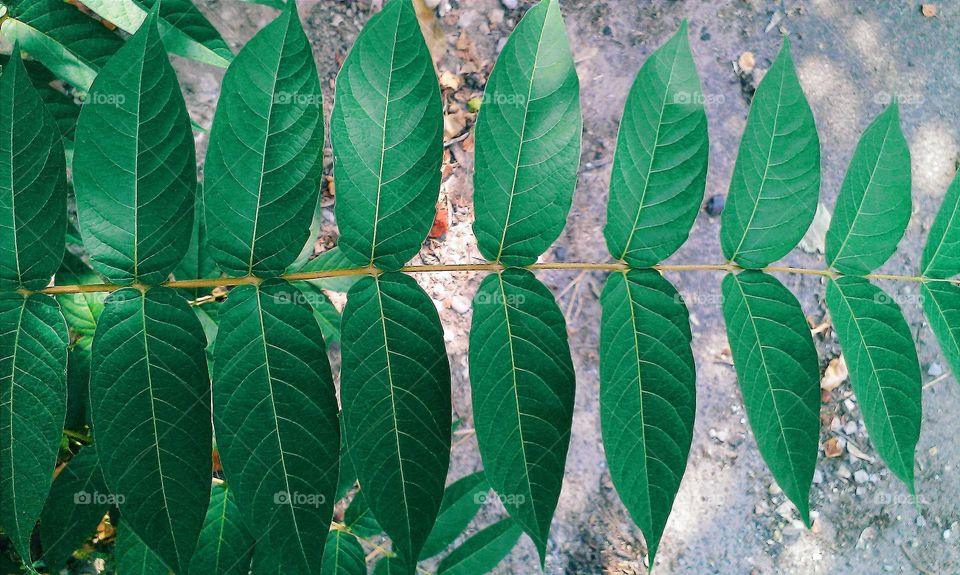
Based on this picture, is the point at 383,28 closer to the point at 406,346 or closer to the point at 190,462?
the point at 406,346

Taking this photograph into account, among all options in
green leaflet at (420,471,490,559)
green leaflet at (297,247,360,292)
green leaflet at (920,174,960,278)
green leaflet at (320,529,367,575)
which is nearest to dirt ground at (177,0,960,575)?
green leaflet at (420,471,490,559)

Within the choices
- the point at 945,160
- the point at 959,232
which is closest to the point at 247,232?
the point at 959,232

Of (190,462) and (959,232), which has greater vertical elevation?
(959,232)

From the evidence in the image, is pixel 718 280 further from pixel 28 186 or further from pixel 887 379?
pixel 28 186

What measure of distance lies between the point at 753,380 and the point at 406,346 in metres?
A: 0.72

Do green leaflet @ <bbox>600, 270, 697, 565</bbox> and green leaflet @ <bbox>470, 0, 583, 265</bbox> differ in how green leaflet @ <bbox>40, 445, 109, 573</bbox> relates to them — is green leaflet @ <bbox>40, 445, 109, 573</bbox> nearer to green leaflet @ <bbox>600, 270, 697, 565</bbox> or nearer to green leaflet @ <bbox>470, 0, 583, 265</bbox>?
green leaflet @ <bbox>470, 0, 583, 265</bbox>

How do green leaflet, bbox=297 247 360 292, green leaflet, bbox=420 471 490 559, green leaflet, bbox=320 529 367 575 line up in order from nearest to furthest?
green leaflet, bbox=320 529 367 575, green leaflet, bbox=297 247 360 292, green leaflet, bbox=420 471 490 559

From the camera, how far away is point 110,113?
1213 millimetres

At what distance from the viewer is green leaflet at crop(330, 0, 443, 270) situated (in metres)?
1.27

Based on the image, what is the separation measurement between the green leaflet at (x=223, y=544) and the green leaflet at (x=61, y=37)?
1.19m

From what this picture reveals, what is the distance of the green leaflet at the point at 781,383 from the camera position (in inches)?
52.8

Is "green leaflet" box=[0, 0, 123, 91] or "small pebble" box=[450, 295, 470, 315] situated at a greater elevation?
"green leaflet" box=[0, 0, 123, 91]

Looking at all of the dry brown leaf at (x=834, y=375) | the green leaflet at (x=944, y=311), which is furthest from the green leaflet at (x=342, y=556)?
the dry brown leaf at (x=834, y=375)

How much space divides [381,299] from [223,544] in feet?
3.32
